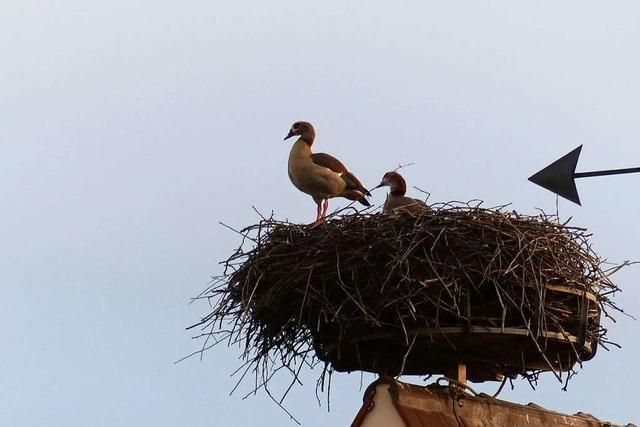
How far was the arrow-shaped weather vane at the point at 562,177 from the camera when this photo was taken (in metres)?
5.02

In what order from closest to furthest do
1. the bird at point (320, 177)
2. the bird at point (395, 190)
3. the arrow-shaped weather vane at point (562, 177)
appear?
the arrow-shaped weather vane at point (562, 177) → the bird at point (395, 190) → the bird at point (320, 177)

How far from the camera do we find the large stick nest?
16.9 feet

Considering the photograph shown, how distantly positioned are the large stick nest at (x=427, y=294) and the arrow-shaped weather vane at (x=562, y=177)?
41 cm

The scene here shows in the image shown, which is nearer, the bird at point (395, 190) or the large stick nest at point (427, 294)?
the large stick nest at point (427, 294)

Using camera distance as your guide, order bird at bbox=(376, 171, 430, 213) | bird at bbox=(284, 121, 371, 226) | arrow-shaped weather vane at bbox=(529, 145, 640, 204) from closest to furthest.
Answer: arrow-shaped weather vane at bbox=(529, 145, 640, 204) → bird at bbox=(376, 171, 430, 213) → bird at bbox=(284, 121, 371, 226)

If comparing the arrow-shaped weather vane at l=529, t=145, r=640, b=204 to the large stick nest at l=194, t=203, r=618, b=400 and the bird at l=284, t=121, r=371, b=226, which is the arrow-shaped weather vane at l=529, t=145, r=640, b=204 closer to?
the large stick nest at l=194, t=203, r=618, b=400

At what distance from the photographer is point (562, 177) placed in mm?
5066

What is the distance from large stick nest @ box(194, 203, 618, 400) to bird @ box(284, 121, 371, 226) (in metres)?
1.64

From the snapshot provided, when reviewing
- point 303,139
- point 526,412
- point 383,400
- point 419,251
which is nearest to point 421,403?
point 383,400

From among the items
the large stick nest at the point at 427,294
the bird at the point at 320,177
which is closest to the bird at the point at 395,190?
the bird at the point at 320,177

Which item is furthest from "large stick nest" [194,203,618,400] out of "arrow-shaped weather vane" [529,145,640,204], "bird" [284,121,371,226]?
"bird" [284,121,371,226]

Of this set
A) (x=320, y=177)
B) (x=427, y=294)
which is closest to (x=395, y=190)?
(x=320, y=177)

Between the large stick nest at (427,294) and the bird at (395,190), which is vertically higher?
the bird at (395,190)

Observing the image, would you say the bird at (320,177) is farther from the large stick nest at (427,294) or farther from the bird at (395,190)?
the large stick nest at (427,294)
